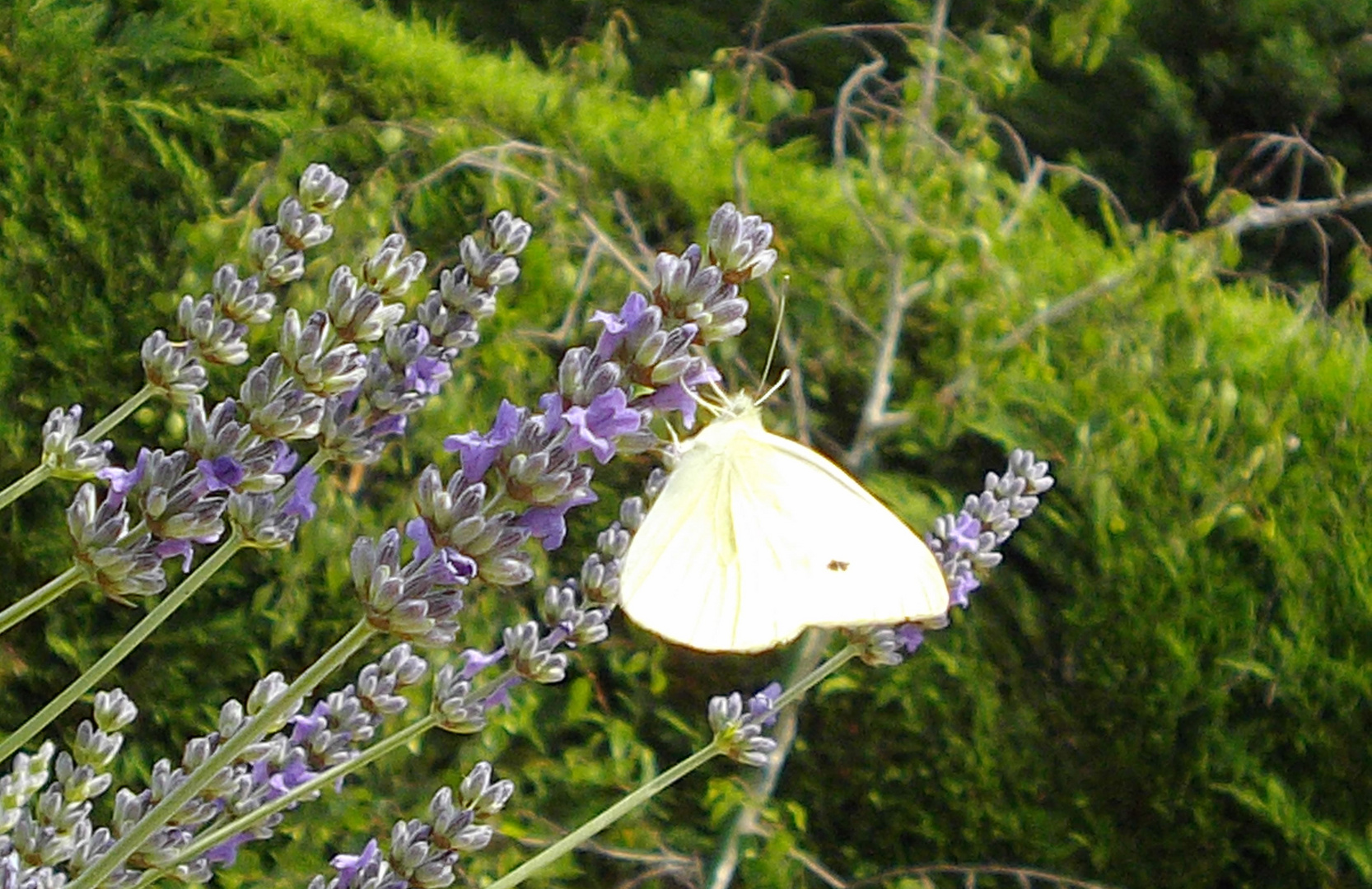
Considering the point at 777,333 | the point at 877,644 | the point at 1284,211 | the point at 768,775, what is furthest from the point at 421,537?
the point at 1284,211

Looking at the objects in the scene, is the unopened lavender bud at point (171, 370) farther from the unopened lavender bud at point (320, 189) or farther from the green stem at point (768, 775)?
the green stem at point (768, 775)

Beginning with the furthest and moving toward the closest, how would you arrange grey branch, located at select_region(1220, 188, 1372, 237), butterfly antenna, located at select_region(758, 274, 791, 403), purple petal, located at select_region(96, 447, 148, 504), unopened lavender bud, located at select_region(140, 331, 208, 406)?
grey branch, located at select_region(1220, 188, 1372, 237), butterfly antenna, located at select_region(758, 274, 791, 403), unopened lavender bud, located at select_region(140, 331, 208, 406), purple petal, located at select_region(96, 447, 148, 504)

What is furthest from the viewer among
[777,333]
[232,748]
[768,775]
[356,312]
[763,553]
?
[768,775]

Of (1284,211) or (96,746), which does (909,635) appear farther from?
(1284,211)

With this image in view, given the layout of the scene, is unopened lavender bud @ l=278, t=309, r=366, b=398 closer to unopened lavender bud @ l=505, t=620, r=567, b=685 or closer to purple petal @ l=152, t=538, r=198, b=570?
purple petal @ l=152, t=538, r=198, b=570

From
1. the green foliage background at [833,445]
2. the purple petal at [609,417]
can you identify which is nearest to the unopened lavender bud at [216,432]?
the purple petal at [609,417]

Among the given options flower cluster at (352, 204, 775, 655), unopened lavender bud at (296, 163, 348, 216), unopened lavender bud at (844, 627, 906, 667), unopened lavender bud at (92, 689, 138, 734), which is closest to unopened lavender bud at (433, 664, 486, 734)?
flower cluster at (352, 204, 775, 655)
